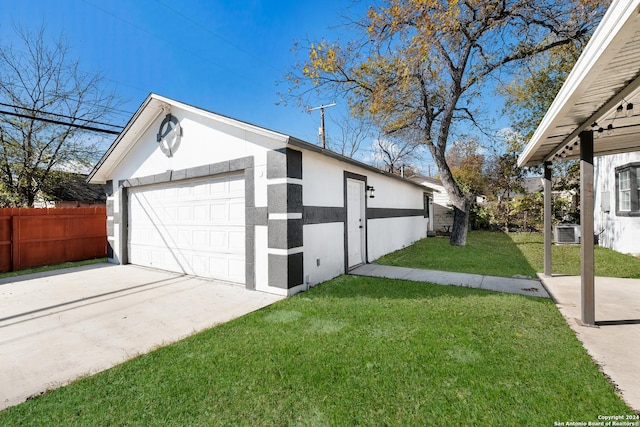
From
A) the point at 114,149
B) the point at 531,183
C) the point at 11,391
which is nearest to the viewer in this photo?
the point at 11,391

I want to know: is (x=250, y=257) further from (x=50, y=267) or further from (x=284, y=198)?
(x=50, y=267)

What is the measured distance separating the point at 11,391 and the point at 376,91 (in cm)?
1115

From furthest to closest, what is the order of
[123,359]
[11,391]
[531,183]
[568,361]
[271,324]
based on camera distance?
[531,183]
[271,324]
[123,359]
[568,361]
[11,391]

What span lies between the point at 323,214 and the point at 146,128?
5276 mm

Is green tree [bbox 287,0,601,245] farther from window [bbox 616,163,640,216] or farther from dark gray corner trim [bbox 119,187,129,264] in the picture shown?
Result: dark gray corner trim [bbox 119,187,129,264]

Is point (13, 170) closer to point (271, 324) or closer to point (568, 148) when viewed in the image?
point (271, 324)

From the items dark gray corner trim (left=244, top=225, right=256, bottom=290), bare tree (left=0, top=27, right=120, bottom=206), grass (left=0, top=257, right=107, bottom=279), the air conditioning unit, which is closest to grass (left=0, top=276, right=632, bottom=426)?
dark gray corner trim (left=244, top=225, right=256, bottom=290)

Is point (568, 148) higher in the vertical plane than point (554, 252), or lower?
higher

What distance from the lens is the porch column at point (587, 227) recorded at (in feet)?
11.6

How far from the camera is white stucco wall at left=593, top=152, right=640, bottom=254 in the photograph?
813 centimetres

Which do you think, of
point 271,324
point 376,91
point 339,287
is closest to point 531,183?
point 376,91

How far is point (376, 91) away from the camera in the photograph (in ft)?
34.8

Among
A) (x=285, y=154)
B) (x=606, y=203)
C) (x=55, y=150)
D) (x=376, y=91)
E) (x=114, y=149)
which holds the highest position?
(x=376, y=91)

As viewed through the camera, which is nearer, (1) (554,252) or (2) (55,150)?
(1) (554,252)
